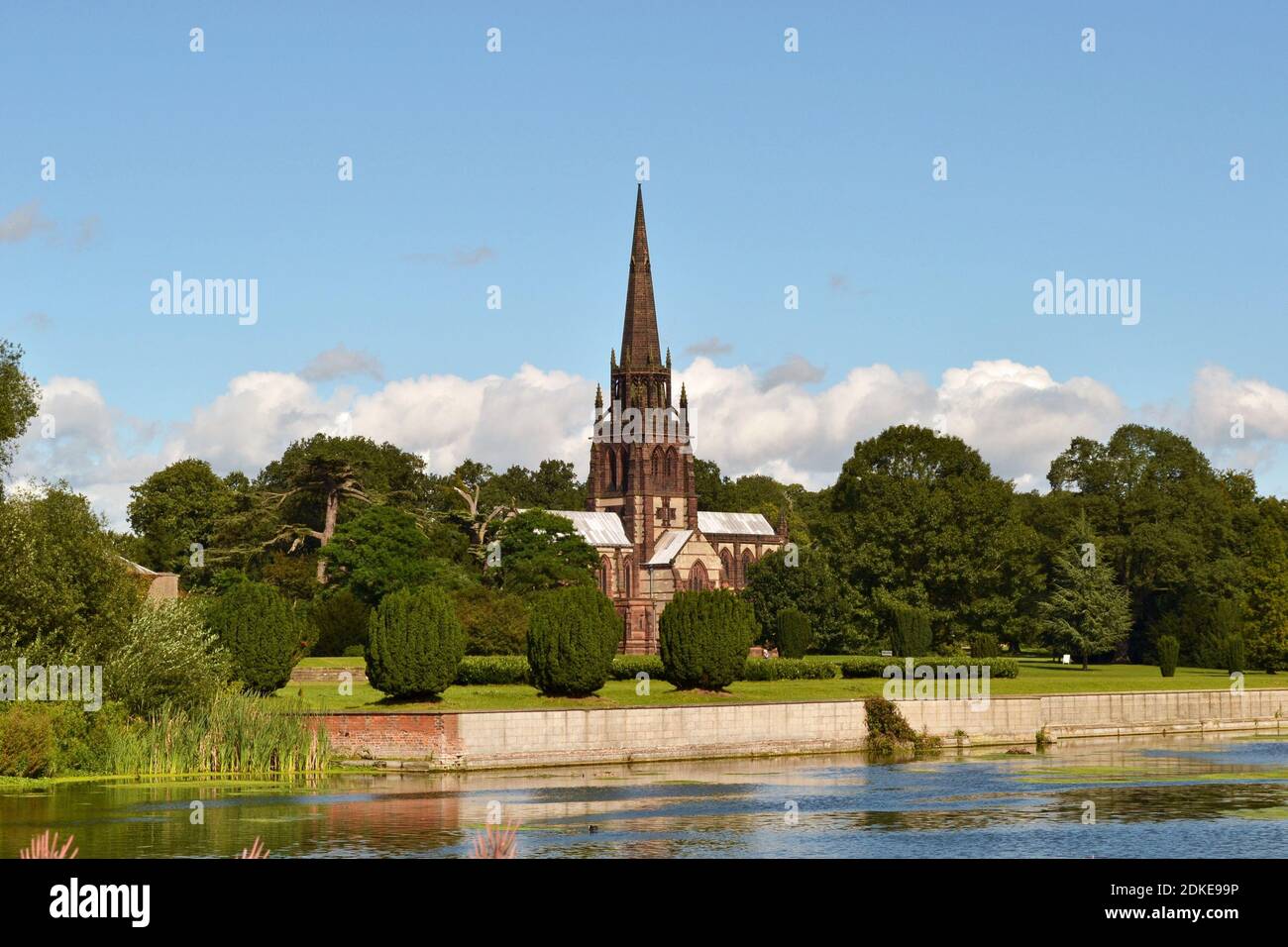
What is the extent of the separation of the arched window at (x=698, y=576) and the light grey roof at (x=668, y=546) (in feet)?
6.54

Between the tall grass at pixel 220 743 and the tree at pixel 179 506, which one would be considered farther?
the tree at pixel 179 506

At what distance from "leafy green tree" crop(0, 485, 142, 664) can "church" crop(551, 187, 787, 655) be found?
9968 centimetres

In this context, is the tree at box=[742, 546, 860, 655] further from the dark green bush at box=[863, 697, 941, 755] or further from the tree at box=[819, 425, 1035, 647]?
the dark green bush at box=[863, 697, 941, 755]

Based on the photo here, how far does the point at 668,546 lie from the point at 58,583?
109 m

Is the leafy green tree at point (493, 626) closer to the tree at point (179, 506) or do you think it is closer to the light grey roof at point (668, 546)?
the tree at point (179, 506)

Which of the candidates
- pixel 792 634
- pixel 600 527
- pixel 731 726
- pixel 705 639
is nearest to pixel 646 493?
pixel 600 527

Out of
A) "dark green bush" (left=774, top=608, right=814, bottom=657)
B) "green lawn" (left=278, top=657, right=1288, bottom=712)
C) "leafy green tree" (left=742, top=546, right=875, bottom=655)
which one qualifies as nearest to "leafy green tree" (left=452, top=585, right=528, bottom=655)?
"green lawn" (left=278, top=657, right=1288, bottom=712)

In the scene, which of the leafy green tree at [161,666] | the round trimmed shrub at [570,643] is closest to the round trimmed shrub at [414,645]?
the round trimmed shrub at [570,643]

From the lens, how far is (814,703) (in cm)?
4859

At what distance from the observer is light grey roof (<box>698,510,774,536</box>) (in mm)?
156750

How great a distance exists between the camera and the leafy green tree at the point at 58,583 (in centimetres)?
3919

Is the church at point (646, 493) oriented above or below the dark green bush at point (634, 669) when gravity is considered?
above

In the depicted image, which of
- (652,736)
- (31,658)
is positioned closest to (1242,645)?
(652,736)
